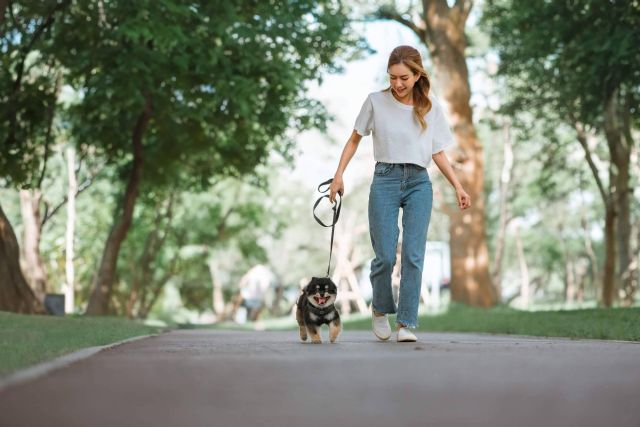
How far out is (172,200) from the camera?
39750 mm

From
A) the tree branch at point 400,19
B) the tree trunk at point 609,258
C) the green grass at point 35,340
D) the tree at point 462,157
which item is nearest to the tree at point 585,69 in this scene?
the tree trunk at point 609,258

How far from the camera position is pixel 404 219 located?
28.9 feet

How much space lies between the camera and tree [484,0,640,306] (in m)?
16.9

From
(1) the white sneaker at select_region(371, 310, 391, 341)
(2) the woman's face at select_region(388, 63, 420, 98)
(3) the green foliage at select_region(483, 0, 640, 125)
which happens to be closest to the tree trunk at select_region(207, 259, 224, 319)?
(3) the green foliage at select_region(483, 0, 640, 125)

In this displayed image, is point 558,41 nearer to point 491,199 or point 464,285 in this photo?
point 464,285

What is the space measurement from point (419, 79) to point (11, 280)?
12698mm

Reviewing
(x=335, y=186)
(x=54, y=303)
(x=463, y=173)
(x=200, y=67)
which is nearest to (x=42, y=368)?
(x=335, y=186)

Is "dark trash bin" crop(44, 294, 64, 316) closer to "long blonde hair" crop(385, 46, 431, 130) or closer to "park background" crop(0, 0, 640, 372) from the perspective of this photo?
"park background" crop(0, 0, 640, 372)

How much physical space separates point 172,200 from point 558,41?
2298 cm

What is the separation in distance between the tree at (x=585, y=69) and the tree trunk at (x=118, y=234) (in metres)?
8.93

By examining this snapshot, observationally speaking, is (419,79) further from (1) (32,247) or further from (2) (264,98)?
(1) (32,247)

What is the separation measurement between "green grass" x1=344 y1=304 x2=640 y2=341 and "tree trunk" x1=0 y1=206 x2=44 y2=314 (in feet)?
24.3

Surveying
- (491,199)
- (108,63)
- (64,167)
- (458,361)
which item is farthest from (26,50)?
(491,199)

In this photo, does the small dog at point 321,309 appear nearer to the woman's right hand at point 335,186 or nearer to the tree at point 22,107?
the woman's right hand at point 335,186
